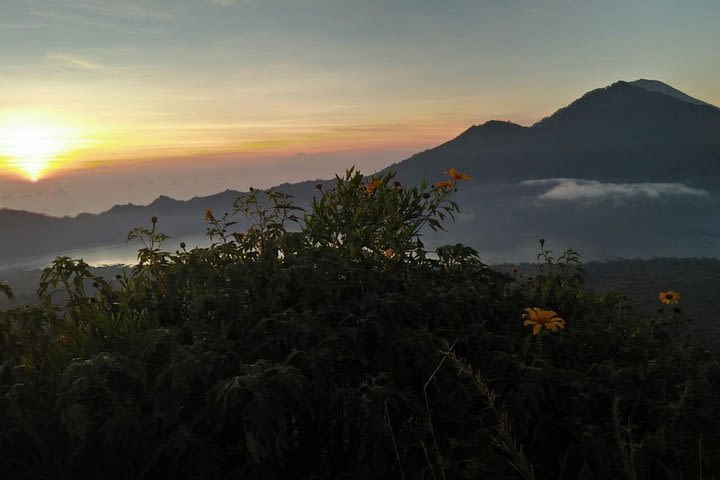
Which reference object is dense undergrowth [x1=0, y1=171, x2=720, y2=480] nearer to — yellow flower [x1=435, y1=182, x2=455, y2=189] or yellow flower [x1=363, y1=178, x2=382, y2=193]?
yellow flower [x1=363, y1=178, x2=382, y2=193]

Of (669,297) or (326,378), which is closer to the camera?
(326,378)

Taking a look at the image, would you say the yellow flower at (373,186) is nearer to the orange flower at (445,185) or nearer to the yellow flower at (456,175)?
the orange flower at (445,185)

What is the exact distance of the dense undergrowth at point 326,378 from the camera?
2.87m

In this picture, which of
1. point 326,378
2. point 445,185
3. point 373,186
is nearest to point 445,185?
point 445,185

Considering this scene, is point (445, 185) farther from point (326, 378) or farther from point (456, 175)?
point (326, 378)

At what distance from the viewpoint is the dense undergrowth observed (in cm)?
287

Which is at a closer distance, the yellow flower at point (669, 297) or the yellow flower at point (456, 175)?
the yellow flower at point (456, 175)

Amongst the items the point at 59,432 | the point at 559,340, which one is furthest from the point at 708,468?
the point at 59,432

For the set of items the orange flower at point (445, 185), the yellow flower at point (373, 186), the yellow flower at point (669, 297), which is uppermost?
the yellow flower at point (373, 186)

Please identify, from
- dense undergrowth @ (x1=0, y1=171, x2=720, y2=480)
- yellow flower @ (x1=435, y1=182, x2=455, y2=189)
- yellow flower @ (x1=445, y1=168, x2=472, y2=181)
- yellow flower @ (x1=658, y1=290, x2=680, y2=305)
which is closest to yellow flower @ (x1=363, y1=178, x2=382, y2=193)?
dense undergrowth @ (x1=0, y1=171, x2=720, y2=480)

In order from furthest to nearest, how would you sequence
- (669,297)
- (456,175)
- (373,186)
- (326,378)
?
1. (669,297)
2. (456,175)
3. (373,186)
4. (326,378)

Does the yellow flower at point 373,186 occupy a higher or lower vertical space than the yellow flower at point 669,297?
higher

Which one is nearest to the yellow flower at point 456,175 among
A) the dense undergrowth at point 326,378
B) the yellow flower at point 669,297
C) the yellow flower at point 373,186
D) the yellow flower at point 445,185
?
the yellow flower at point 445,185

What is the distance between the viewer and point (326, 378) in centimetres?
304
